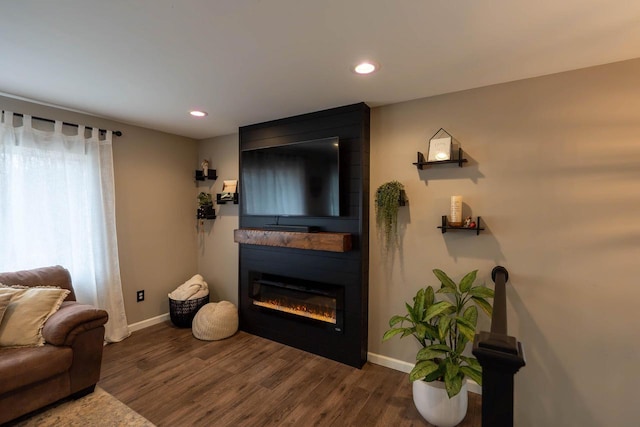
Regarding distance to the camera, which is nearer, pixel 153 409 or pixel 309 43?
pixel 309 43

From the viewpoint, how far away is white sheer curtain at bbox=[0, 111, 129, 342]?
2.48 m

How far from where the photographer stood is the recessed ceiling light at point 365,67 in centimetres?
186

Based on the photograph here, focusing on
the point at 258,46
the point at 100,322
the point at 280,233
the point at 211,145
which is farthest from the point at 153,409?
the point at 211,145

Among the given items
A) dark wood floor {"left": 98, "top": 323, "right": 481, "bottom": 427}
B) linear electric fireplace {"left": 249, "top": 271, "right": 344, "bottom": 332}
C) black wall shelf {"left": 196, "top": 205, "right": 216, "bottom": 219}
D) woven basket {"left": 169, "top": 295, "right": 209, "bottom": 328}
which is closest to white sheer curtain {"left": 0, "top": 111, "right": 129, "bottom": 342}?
woven basket {"left": 169, "top": 295, "right": 209, "bottom": 328}

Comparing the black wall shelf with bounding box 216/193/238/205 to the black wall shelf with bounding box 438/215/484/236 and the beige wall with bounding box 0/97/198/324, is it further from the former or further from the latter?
the black wall shelf with bounding box 438/215/484/236

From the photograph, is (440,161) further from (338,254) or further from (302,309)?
(302,309)

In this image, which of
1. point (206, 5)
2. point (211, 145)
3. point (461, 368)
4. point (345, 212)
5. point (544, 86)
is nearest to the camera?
point (206, 5)

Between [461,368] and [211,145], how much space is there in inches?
143

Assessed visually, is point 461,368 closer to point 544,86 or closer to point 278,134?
point 544,86

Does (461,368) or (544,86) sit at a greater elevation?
(544,86)

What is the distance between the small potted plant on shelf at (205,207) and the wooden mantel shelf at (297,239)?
2.34 feet

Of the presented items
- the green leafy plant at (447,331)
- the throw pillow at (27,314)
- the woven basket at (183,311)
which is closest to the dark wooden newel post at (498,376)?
the green leafy plant at (447,331)

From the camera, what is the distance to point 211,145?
387cm

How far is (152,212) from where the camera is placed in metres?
3.53
